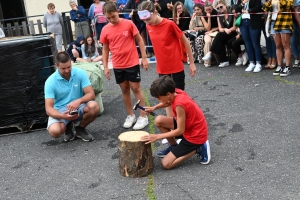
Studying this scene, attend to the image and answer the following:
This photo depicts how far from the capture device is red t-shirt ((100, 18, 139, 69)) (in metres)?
5.32

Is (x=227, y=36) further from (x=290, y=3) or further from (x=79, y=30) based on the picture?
(x=79, y=30)

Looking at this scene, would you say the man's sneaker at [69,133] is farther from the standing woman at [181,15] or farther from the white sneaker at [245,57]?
the standing woman at [181,15]

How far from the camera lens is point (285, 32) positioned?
7.01 m

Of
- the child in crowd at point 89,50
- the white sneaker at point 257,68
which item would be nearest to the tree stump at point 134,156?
the white sneaker at point 257,68

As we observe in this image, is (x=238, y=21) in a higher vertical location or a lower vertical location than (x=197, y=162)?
higher

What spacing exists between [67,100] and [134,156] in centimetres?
148

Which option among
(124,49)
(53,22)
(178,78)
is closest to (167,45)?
(178,78)

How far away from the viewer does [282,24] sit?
7.01m

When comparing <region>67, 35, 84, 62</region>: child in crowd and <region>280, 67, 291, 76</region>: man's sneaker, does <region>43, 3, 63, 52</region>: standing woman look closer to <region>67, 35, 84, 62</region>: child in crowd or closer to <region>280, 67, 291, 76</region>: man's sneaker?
<region>67, 35, 84, 62</region>: child in crowd

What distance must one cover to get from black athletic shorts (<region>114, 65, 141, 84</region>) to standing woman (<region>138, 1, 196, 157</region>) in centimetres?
31

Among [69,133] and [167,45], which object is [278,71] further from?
[69,133]

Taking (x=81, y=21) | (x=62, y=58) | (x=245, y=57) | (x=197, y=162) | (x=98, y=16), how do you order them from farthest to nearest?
(x=81, y=21) → (x=98, y=16) → (x=245, y=57) → (x=62, y=58) → (x=197, y=162)

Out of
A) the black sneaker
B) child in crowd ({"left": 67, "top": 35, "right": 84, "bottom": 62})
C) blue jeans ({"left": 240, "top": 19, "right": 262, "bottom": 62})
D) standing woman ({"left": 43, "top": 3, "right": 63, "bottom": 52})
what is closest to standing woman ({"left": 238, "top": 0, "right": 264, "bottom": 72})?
blue jeans ({"left": 240, "top": 19, "right": 262, "bottom": 62})

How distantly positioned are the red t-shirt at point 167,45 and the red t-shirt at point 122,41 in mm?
313
